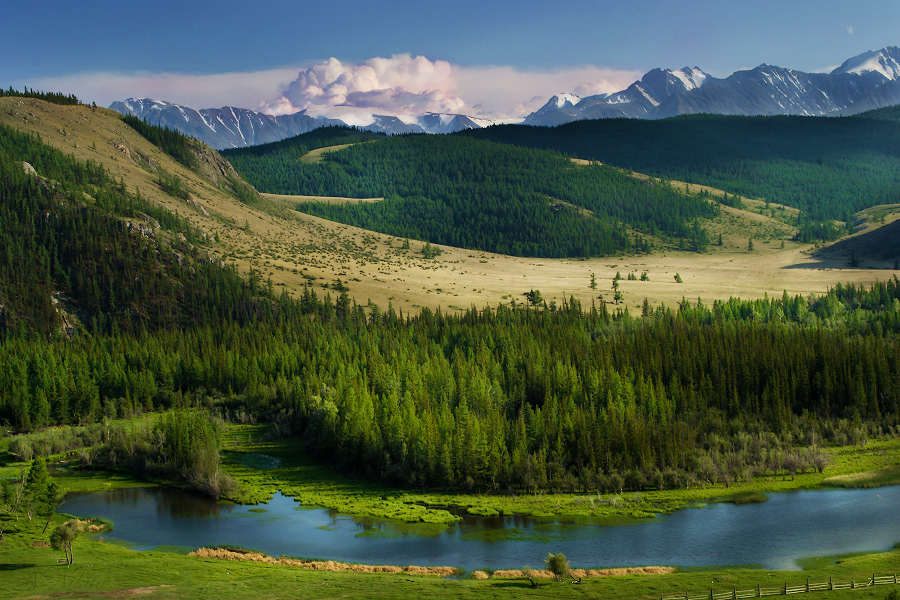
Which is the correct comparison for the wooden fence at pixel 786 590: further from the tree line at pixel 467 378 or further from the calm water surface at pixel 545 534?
the tree line at pixel 467 378

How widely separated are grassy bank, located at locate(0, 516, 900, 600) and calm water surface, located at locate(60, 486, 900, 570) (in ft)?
15.1

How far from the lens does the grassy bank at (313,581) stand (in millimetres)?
58938

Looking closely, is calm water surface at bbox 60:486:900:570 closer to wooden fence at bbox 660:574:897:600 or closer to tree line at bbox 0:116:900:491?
wooden fence at bbox 660:574:897:600

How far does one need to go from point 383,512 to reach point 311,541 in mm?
10357

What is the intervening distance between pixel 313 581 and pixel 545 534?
24.0m

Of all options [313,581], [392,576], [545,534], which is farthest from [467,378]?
[313,581]

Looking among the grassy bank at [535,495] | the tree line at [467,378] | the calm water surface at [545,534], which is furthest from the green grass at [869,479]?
the tree line at [467,378]

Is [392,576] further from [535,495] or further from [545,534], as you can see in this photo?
[535,495]

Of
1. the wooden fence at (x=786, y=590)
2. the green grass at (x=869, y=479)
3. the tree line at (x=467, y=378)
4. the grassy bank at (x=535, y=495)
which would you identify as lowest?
the green grass at (x=869, y=479)

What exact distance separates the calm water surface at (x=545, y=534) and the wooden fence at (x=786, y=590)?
27.1 feet

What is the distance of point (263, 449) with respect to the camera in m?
117

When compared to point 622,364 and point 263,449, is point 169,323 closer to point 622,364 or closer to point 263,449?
point 263,449

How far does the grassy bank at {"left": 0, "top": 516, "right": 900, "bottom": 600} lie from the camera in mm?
58938

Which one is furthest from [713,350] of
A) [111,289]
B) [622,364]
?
[111,289]
